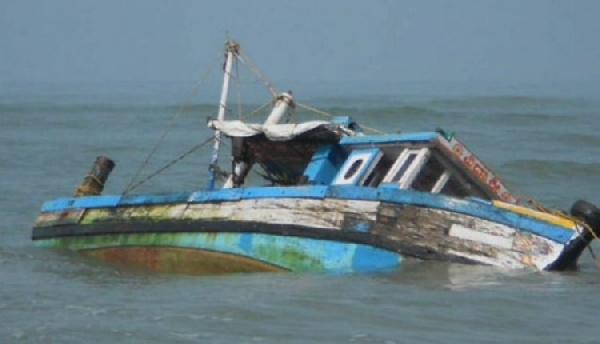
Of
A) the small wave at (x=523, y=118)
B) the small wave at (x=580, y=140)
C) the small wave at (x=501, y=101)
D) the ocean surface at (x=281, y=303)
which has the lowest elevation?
the ocean surface at (x=281, y=303)

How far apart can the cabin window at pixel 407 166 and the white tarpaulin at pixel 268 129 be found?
95 cm

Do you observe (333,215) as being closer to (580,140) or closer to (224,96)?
(224,96)

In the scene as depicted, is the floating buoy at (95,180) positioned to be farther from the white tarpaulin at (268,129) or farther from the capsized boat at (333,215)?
the white tarpaulin at (268,129)

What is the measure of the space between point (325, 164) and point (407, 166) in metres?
0.97

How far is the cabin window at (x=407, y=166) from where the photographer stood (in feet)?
49.5

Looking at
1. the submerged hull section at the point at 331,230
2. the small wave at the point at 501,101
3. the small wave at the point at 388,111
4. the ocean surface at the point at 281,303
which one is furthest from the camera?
the small wave at the point at 501,101

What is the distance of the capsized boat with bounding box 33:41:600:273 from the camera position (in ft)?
47.2

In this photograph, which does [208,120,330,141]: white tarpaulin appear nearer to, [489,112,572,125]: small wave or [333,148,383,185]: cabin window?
[333,148,383,185]: cabin window

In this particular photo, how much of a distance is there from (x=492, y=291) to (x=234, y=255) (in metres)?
3.07

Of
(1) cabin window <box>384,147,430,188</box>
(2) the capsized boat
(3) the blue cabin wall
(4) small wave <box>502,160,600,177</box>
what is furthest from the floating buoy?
(4) small wave <box>502,160,600,177</box>

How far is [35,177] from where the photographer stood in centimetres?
2720

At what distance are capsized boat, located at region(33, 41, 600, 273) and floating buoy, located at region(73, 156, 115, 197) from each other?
1.96 feet

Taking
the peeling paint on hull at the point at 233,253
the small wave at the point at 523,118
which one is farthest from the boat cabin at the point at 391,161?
the small wave at the point at 523,118

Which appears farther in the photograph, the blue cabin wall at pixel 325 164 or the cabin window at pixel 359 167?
the blue cabin wall at pixel 325 164
